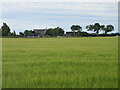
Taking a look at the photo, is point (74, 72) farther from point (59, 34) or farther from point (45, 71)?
point (59, 34)

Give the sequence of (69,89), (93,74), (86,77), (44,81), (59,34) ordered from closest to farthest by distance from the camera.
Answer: (69,89)
(44,81)
(86,77)
(93,74)
(59,34)

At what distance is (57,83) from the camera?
5609 millimetres

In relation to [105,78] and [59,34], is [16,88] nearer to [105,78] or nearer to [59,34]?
[105,78]

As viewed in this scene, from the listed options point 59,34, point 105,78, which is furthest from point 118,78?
point 59,34

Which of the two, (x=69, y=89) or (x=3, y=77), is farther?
(x=3, y=77)

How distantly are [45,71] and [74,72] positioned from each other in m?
0.79

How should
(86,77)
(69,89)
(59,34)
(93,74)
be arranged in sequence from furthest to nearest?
(59,34) < (93,74) < (86,77) < (69,89)

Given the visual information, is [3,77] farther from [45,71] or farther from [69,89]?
[69,89]

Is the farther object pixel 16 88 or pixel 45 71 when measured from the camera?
pixel 45 71

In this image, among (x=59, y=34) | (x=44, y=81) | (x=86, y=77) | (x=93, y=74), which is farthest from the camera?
(x=59, y=34)

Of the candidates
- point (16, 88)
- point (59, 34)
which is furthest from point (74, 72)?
point (59, 34)

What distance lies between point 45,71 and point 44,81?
3.89 feet

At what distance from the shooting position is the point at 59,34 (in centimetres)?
7656

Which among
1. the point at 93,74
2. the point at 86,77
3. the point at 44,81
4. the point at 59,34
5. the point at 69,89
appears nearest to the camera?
the point at 69,89
